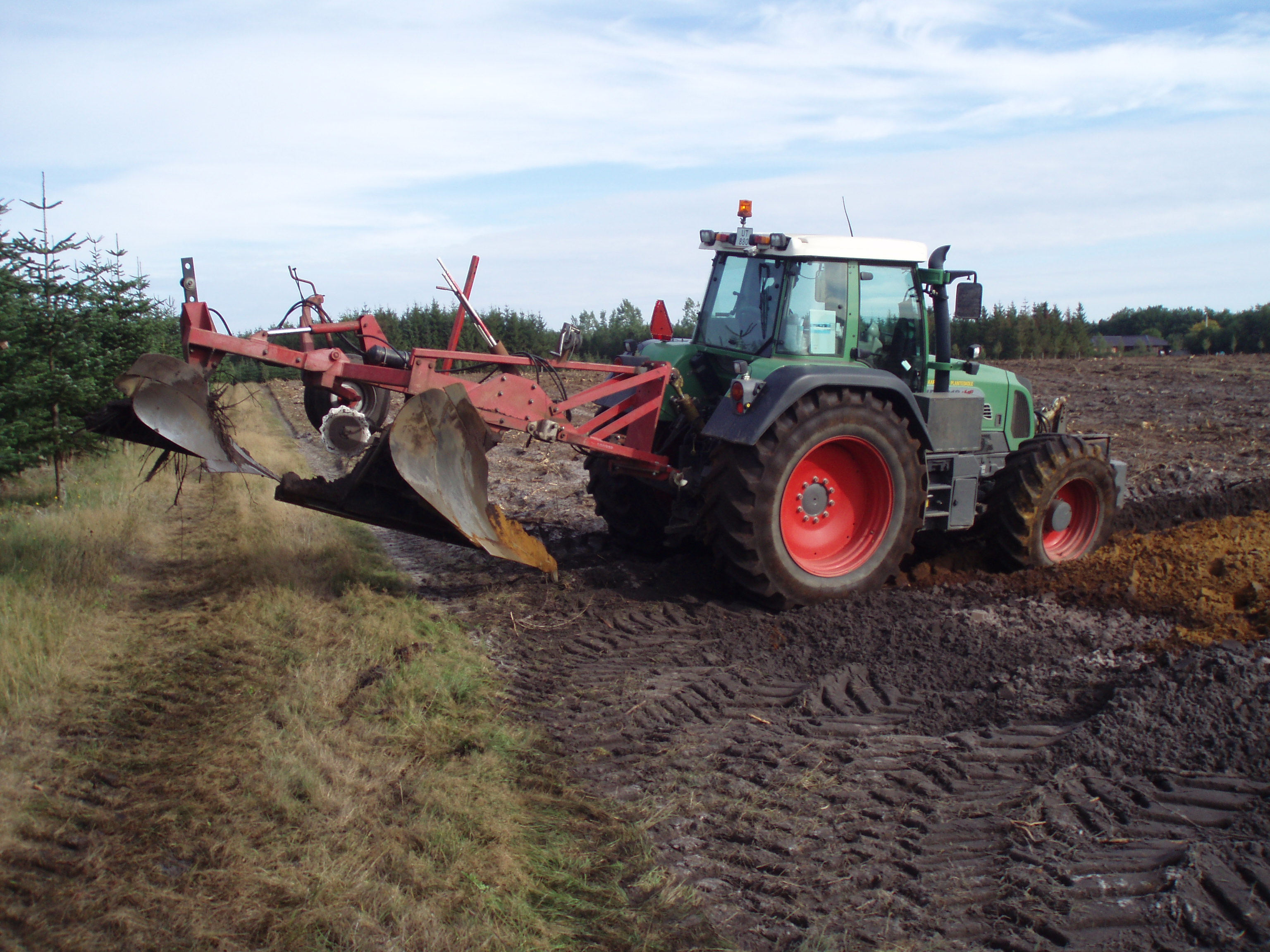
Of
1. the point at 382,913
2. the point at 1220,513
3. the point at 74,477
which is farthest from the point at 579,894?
the point at 74,477

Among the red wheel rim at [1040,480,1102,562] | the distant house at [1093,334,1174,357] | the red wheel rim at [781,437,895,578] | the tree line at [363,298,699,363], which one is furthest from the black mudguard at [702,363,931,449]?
the distant house at [1093,334,1174,357]

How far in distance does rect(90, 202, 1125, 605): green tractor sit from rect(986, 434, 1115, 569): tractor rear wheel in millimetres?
17

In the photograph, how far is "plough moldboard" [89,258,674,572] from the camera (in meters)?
4.74

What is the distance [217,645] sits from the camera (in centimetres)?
495

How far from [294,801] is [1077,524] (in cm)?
592

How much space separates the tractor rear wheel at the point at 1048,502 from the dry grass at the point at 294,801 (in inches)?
151

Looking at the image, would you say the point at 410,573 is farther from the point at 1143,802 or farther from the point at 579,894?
the point at 1143,802

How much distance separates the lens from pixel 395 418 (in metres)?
4.62

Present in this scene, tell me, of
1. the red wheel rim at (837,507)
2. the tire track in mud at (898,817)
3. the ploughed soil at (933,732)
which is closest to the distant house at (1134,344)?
the red wheel rim at (837,507)

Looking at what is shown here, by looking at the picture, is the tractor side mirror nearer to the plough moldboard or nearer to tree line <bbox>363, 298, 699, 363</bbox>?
the plough moldboard

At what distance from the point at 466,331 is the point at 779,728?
96.8 feet

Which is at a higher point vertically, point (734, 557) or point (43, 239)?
point (43, 239)

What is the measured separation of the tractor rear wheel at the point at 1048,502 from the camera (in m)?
6.36

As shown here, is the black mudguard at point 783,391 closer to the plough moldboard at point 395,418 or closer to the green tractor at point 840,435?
the green tractor at point 840,435
